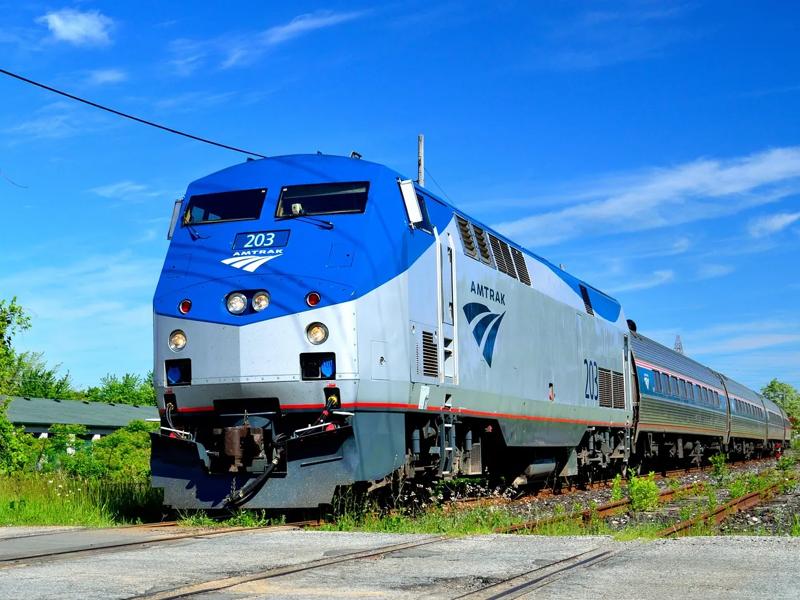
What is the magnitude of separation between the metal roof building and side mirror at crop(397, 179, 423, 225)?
38.6 metres

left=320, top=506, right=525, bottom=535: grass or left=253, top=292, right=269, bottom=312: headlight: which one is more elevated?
left=253, top=292, right=269, bottom=312: headlight

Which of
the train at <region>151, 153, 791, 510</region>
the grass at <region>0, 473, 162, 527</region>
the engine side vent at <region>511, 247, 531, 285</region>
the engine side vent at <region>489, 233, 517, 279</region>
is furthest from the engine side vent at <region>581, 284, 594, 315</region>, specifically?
the grass at <region>0, 473, 162, 527</region>

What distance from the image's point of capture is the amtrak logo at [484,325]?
13078 millimetres

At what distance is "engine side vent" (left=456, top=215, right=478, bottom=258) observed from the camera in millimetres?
13266

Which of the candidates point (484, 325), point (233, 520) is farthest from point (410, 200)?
point (233, 520)

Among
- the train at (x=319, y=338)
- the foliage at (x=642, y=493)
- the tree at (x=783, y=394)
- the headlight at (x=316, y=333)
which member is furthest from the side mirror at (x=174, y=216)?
the tree at (x=783, y=394)

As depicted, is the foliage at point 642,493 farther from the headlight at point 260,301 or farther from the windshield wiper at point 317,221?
the headlight at point 260,301

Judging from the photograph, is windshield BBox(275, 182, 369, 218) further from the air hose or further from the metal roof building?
the metal roof building

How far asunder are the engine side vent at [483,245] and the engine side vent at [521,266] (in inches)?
49.4

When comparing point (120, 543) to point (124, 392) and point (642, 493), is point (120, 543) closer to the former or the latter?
point (642, 493)

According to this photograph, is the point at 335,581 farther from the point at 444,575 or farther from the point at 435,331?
the point at 435,331

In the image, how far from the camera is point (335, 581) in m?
6.74

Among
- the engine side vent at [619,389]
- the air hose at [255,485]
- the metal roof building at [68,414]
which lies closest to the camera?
the air hose at [255,485]

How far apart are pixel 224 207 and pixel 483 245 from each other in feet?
13.4
